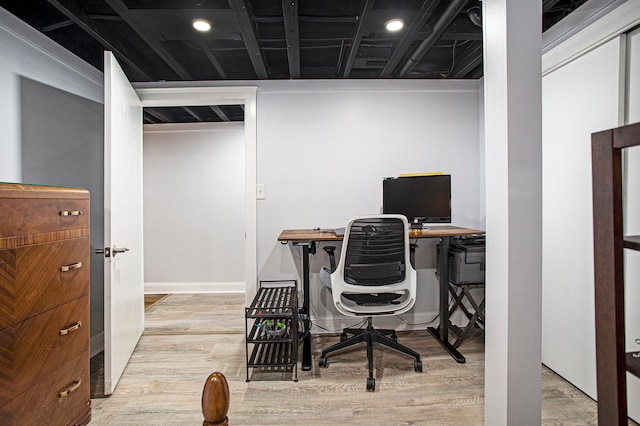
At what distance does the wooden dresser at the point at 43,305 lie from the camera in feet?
3.81

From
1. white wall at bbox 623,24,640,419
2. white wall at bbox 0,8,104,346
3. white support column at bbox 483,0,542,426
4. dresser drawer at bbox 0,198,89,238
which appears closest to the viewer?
dresser drawer at bbox 0,198,89,238

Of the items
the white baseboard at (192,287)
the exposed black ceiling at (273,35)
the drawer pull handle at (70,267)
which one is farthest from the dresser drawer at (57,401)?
the white baseboard at (192,287)

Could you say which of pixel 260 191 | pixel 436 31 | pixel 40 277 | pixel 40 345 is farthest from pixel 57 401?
pixel 436 31

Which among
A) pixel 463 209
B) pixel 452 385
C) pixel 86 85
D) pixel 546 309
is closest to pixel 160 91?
pixel 86 85

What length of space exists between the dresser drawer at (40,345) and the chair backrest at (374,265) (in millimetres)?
1396

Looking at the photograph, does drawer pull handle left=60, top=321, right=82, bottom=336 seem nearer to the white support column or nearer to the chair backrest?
the chair backrest

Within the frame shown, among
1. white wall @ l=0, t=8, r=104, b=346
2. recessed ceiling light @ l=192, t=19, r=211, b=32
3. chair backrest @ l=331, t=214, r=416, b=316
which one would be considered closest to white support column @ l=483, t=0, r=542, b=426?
chair backrest @ l=331, t=214, r=416, b=316

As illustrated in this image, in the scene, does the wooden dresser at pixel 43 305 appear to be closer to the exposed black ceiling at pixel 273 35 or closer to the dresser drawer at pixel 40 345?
the dresser drawer at pixel 40 345

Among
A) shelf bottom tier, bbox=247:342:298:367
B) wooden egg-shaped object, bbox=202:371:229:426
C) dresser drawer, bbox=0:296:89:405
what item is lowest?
shelf bottom tier, bbox=247:342:298:367

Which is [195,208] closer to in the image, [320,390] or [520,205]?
[320,390]

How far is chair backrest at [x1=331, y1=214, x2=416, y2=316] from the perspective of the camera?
2203mm

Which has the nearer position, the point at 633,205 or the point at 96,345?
the point at 633,205

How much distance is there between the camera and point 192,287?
4.46 m

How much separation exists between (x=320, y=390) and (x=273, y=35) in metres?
2.48
